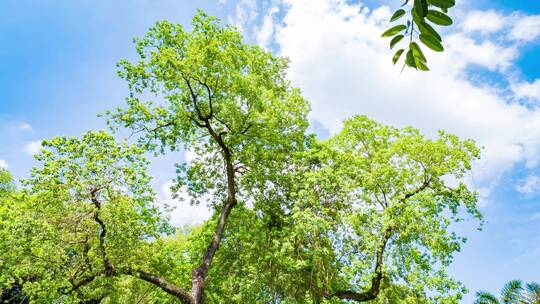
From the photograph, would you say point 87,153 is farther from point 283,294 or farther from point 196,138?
point 283,294

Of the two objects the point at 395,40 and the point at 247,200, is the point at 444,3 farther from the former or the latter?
the point at 247,200

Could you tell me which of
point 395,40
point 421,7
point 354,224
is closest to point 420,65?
point 395,40

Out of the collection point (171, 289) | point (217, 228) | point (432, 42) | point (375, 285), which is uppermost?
point (217, 228)

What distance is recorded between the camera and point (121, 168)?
41.4 ft

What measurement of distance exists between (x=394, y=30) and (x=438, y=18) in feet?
0.44

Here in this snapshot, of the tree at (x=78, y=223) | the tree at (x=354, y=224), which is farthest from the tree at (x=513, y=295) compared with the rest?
the tree at (x=78, y=223)

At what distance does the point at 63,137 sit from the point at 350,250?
963cm

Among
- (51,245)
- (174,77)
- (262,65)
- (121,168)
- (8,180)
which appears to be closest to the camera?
(51,245)

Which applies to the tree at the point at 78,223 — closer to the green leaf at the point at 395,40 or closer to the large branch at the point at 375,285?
the large branch at the point at 375,285

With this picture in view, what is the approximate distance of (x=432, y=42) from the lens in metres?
1.17

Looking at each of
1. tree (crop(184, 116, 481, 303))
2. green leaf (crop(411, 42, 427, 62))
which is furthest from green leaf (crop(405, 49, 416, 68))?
tree (crop(184, 116, 481, 303))

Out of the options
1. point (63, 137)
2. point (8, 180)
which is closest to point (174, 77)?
point (63, 137)

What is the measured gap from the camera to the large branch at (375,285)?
12.6m

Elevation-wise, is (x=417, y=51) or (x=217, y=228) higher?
(x=217, y=228)
